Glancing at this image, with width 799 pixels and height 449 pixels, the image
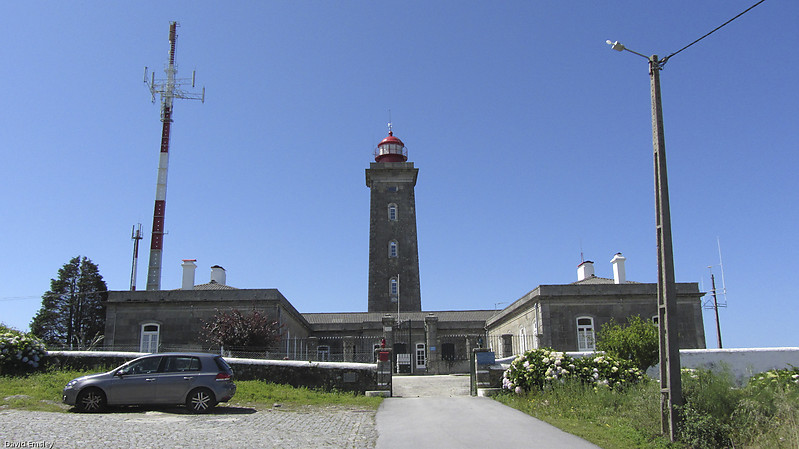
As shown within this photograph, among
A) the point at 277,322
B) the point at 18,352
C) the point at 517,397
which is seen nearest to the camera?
the point at 517,397

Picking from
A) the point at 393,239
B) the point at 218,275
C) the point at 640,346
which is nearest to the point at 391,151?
the point at 393,239

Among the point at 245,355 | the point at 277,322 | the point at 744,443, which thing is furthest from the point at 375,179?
the point at 744,443

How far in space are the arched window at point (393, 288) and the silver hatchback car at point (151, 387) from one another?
93.0ft

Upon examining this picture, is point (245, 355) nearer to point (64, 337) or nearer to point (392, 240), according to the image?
point (392, 240)

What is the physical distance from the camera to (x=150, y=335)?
84.7ft

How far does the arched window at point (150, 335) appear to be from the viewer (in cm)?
2564

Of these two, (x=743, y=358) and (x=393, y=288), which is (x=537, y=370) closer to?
(x=743, y=358)

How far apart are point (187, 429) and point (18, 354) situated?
377 inches

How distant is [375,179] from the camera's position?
1679 inches

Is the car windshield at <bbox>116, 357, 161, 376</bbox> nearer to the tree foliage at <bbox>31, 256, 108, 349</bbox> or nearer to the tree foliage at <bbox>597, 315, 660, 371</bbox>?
the tree foliage at <bbox>597, 315, 660, 371</bbox>

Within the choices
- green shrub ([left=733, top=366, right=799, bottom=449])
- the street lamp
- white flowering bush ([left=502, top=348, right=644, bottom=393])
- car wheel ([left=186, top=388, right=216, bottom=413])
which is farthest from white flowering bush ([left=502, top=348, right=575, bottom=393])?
car wheel ([left=186, top=388, right=216, bottom=413])

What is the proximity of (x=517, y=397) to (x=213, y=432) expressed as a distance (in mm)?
7196

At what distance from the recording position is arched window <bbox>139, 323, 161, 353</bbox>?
25641 mm

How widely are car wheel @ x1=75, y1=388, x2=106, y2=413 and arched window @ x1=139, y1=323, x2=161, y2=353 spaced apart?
1378cm
